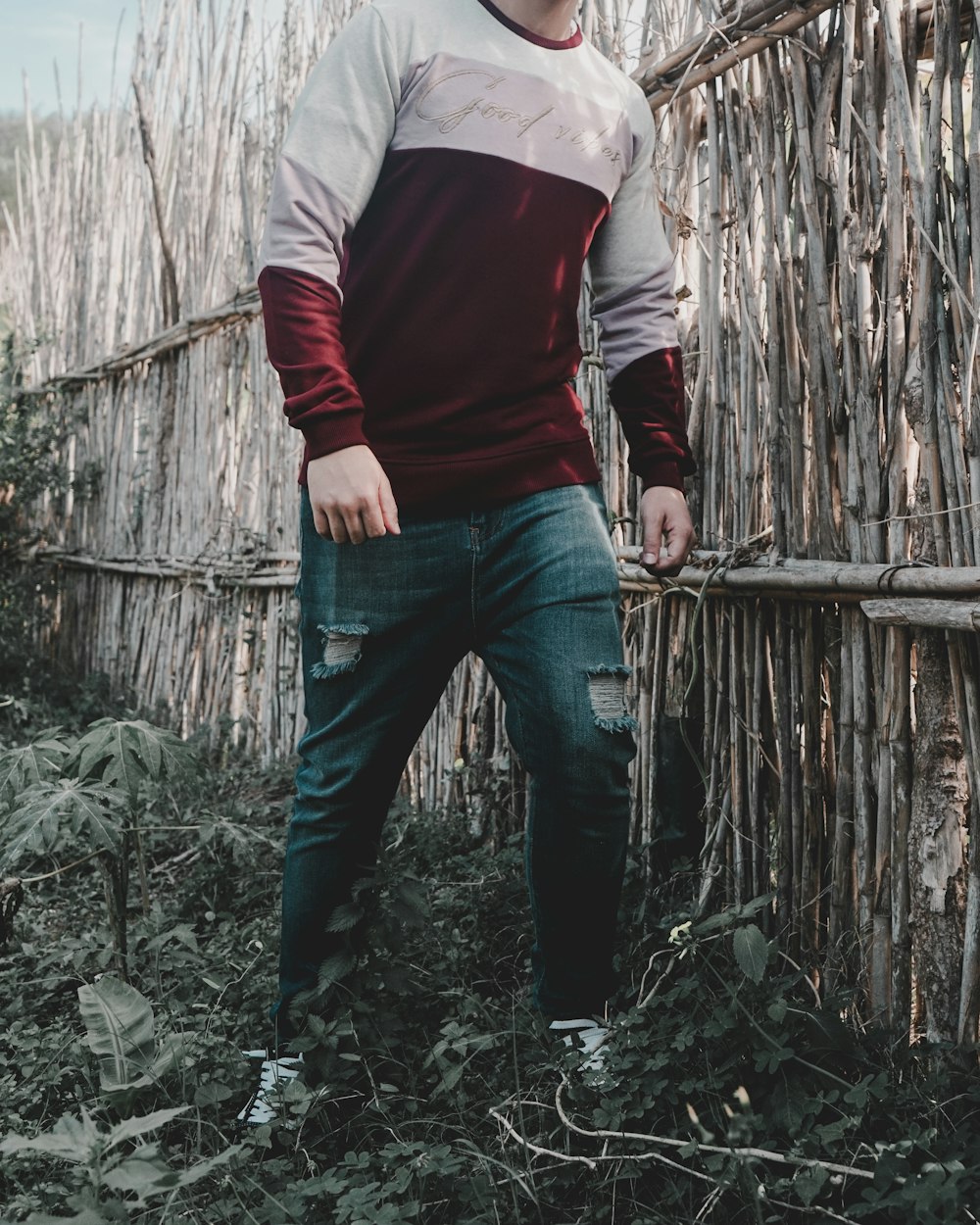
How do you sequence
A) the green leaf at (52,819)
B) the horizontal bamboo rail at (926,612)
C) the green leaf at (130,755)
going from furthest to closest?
the green leaf at (130,755), the green leaf at (52,819), the horizontal bamboo rail at (926,612)

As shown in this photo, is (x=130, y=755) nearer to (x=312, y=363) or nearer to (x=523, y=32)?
(x=312, y=363)

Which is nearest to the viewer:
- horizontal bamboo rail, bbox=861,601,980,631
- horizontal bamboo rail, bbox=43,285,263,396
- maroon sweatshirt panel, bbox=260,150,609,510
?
horizontal bamboo rail, bbox=861,601,980,631

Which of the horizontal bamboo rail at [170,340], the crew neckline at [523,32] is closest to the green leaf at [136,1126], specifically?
the crew neckline at [523,32]

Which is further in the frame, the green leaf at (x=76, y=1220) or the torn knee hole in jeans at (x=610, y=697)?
the torn knee hole in jeans at (x=610, y=697)

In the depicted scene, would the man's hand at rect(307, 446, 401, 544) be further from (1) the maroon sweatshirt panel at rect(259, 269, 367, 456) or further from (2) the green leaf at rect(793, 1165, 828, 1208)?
(2) the green leaf at rect(793, 1165, 828, 1208)

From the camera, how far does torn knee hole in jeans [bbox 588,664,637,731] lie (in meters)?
1.60

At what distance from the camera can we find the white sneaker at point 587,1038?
5.15 feet

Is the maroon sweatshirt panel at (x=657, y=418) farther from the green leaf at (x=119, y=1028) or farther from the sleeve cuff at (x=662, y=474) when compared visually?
the green leaf at (x=119, y=1028)

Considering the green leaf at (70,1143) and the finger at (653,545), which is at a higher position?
the finger at (653,545)

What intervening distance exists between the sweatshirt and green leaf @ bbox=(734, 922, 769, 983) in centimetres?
76

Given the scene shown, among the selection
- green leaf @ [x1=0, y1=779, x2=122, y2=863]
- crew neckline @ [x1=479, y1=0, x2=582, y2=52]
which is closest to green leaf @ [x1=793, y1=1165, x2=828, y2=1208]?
green leaf @ [x1=0, y1=779, x2=122, y2=863]

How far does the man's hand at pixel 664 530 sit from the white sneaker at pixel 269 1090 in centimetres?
100

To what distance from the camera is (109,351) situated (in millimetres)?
5465

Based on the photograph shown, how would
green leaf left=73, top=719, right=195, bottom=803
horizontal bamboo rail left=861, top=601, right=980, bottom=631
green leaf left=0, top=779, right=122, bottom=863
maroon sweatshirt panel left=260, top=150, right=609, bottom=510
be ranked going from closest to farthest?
horizontal bamboo rail left=861, top=601, right=980, bottom=631, maroon sweatshirt panel left=260, top=150, right=609, bottom=510, green leaf left=0, top=779, right=122, bottom=863, green leaf left=73, top=719, right=195, bottom=803
